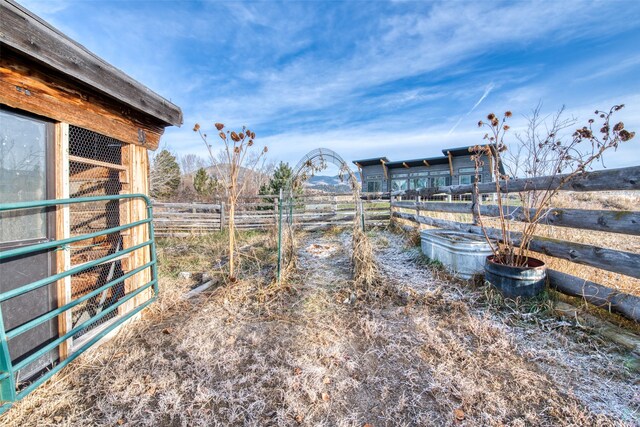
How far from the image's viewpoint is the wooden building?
166 centimetres

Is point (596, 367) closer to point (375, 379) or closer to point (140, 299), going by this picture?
point (375, 379)

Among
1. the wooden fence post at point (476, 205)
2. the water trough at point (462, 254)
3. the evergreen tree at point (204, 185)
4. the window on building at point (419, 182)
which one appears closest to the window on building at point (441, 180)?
the window on building at point (419, 182)

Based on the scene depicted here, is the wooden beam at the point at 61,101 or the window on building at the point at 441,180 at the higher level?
the window on building at the point at 441,180

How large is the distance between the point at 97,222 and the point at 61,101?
1.53m

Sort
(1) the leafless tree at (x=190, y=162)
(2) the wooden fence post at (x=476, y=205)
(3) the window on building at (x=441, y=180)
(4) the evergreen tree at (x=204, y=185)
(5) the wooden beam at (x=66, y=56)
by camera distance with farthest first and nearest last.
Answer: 1. (1) the leafless tree at (x=190, y=162)
2. (3) the window on building at (x=441, y=180)
3. (4) the evergreen tree at (x=204, y=185)
4. (2) the wooden fence post at (x=476, y=205)
5. (5) the wooden beam at (x=66, y=56)

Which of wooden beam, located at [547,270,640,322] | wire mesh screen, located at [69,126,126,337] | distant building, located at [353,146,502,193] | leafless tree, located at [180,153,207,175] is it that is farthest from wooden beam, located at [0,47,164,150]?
leafless tree, located at [180,153,207,175]

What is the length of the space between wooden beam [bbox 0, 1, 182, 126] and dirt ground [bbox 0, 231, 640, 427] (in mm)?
2312

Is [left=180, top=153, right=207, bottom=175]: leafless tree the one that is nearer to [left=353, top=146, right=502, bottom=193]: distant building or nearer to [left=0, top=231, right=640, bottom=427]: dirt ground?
[left=353, top=146, right=502, bottom=193]: distant building

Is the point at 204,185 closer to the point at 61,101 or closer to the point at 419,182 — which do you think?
the point at 419,182

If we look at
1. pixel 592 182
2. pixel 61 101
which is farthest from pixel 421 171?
pixel 61 101

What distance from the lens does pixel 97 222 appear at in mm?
3029

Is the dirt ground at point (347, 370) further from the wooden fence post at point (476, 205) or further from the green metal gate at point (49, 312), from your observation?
the wooden fence post at point (476, 205)

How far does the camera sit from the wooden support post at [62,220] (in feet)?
6.68

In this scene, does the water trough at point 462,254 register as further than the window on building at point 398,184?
No
